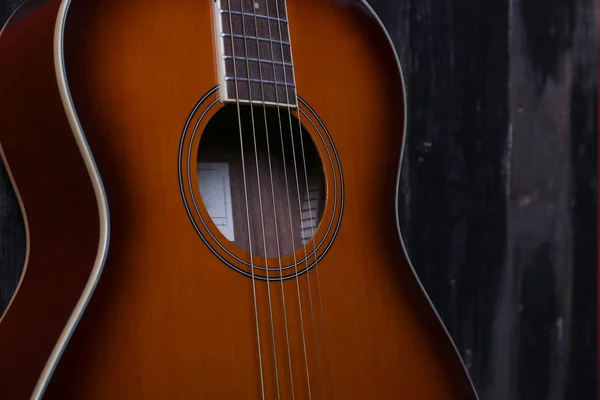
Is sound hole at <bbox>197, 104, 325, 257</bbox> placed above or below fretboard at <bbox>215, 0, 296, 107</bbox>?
below

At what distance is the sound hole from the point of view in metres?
0.88

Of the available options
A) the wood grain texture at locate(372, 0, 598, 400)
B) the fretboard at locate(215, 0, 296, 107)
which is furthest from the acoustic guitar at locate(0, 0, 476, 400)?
the wood grain texture at locate(372, 0, 598, 400)

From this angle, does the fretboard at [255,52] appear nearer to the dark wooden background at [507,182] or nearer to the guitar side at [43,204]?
the guitar side at [43,204]

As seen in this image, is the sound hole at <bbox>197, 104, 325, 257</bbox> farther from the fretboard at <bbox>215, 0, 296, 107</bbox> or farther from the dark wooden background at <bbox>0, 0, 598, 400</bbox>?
the dark wooden background at <bbox>0, 0, 598, 400</bbox>

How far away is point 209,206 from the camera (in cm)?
89

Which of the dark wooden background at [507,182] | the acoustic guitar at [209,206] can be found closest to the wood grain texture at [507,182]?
the dark wooden background at [507,182]

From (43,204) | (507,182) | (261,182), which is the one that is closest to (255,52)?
(261,182)

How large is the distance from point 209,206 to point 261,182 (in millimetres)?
67

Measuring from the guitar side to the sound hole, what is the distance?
18 cm

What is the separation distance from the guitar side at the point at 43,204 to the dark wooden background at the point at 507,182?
61cm

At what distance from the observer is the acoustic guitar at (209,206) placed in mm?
689

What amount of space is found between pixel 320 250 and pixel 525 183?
2.11ft

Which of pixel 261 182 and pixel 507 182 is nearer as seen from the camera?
pixel 261 182

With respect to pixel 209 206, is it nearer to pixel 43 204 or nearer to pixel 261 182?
pixel 261 182
